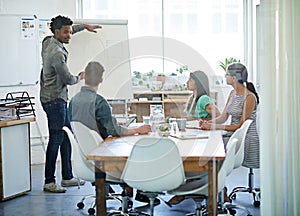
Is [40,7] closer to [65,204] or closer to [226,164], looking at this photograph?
Result: [65,204]

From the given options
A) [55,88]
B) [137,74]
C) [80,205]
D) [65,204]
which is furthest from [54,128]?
[137,74]

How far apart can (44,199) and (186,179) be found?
1.76 metres

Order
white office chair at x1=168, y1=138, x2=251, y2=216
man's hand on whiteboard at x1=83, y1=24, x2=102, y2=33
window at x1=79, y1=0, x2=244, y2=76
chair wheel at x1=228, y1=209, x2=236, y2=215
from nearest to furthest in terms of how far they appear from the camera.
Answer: white office chair at x1=168, y1=138, x2=251, y2=216
chair wheel at x1=228, y1=209, x2=236, y2=215
man's hand on whiteboard at x1=83, y1=24, x2=102, y2=33
window at x1=79, y1=0, x2=244, y2=76

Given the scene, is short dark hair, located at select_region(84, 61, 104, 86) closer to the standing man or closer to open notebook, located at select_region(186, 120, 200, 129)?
the standing man

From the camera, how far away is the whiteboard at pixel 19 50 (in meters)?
5.51

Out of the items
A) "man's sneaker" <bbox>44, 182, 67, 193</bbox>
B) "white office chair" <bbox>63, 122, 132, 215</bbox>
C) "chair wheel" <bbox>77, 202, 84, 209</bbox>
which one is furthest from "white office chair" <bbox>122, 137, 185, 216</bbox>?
"man's sneaker" <bbox>44, 182, 67, 193</bbox>

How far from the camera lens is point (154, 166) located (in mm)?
2820

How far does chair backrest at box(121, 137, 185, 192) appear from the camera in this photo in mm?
2744

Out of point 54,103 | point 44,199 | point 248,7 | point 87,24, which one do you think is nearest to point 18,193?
point 44,199

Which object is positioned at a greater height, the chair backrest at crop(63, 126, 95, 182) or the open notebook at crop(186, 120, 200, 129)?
the open notebook at crop(186, 120, 200, 129)

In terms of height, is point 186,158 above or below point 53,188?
above

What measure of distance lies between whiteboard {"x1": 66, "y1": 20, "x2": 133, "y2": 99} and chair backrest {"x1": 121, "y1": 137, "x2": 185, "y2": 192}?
109 inches

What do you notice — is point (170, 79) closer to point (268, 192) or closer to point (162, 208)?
point (162, 208)

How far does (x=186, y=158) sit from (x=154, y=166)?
211 mm
